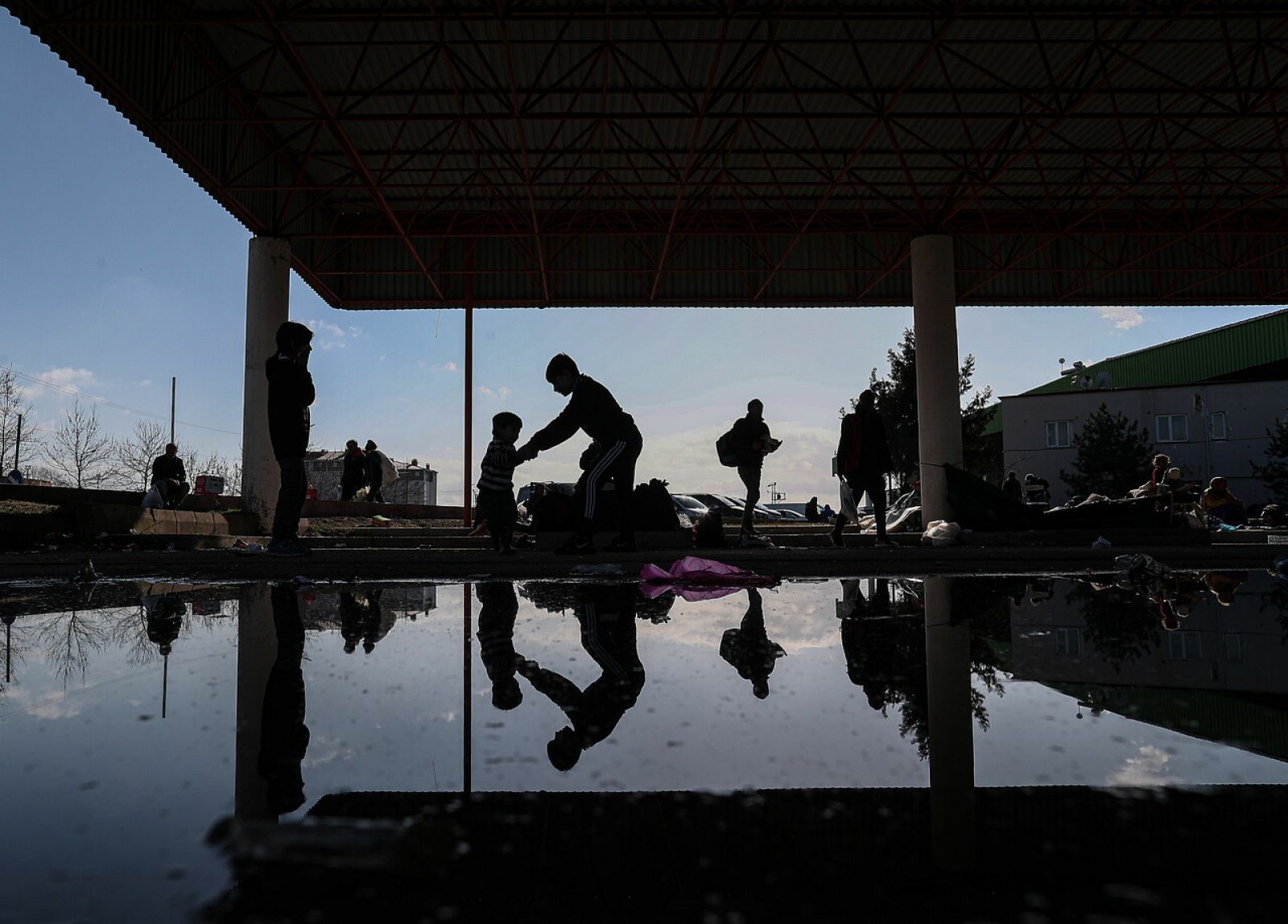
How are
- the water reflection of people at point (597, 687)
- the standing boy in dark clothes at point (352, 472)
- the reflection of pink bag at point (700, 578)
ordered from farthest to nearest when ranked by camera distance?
1. the standing boy in dark clothes at point (352, 472)
2. the reflection of pink bag at point (700, 578)
3. the water reflection of people at point (597, 687)

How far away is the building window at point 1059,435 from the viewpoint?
37438 mm

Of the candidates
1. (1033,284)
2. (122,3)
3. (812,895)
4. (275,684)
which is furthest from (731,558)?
(1033,284)

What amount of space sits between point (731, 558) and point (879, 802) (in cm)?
579

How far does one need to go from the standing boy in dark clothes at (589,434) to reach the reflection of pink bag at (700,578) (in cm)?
175

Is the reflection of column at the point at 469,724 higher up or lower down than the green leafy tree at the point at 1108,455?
lower down

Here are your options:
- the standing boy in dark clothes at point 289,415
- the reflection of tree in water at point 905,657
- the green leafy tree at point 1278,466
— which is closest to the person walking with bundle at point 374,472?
the standing boy in dark clothes at point 289,415

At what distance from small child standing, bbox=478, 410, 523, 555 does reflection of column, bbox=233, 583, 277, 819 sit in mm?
4268

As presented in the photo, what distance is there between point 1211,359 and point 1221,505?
3170cm

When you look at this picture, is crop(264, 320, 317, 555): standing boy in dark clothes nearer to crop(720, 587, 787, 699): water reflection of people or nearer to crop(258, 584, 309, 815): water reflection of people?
crop(258, 584, 309, 815): water reflection of people

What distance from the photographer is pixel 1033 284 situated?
1969 centimetres

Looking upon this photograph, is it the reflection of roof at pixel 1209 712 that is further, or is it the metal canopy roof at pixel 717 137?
the metal canopy roof at pixel 717 137

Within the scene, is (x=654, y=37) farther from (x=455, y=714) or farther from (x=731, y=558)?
(x=455, y=714)

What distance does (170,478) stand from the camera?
1264 cm

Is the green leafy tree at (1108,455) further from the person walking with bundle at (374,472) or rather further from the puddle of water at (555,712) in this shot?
the puddle of water at (555,712)
